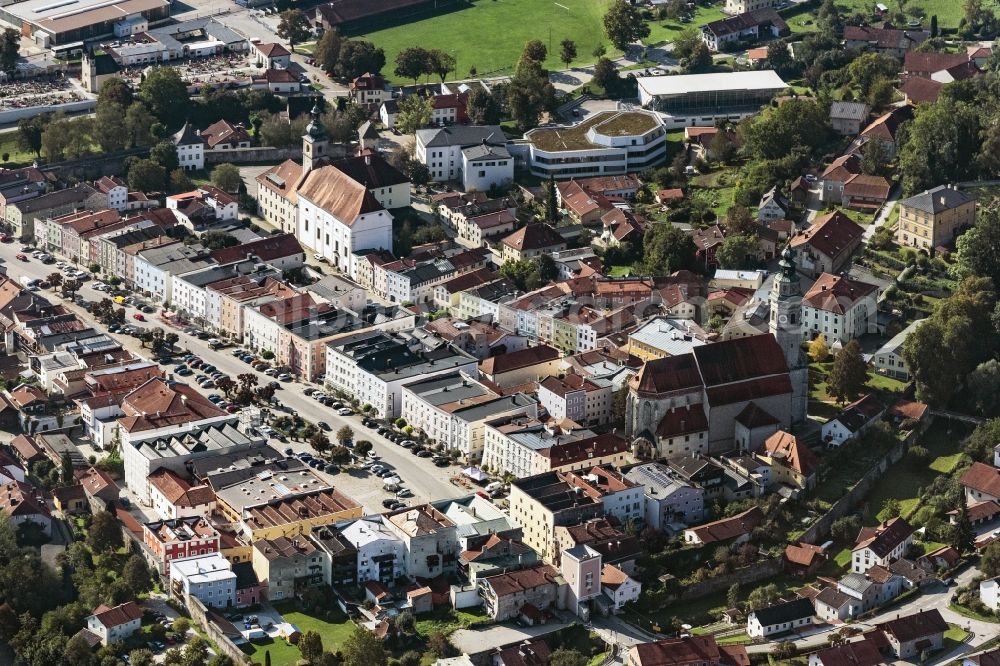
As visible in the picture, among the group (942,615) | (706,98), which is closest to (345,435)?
(942,615)

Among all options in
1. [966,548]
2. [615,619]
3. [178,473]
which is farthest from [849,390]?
[178,473]

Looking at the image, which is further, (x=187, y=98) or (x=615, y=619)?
(x=187, y=98)

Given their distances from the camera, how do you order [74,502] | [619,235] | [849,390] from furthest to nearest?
[619,235]
[849,390]
[74,502]

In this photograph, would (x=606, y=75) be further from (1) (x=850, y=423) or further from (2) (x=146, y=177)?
(1) (x=850, y=423)

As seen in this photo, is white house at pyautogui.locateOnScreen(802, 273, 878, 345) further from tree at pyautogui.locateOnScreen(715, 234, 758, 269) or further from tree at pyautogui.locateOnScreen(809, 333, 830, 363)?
tree at pyautogui.locateOnScreen(715, 234, 758, 269)

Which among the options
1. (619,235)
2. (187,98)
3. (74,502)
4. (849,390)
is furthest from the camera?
(187,98)

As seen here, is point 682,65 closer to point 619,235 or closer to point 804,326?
point 619,235

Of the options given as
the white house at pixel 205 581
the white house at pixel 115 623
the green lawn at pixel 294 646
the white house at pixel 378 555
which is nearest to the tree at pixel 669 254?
the white house at pixel 378 555
